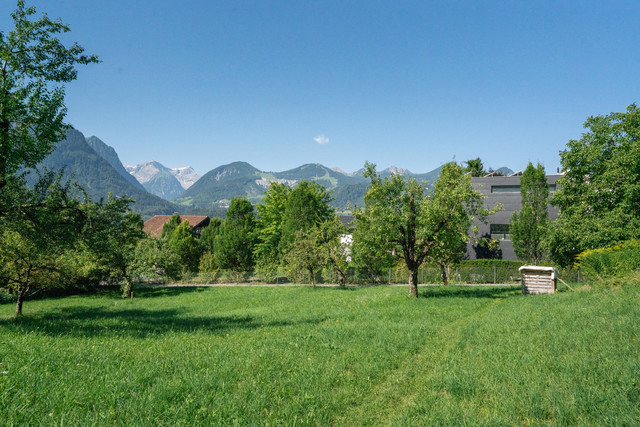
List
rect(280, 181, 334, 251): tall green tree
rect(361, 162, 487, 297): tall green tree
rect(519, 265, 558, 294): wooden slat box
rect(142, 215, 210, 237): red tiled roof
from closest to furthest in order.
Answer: rect(361, 162, 487, 297): tall green tree
rect(519, 265, 558, 294): wooden slat box
rect(280, 181, 334, 251): tall green tree
rect(142, 215, 210, 237): red tiled roof

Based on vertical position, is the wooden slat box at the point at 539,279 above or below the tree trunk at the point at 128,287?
above

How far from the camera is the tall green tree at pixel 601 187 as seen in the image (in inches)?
863

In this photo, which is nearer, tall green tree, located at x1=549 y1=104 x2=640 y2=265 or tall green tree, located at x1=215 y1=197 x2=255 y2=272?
tall green tree, located at x1=549 y1=104 x2=640 y2=265

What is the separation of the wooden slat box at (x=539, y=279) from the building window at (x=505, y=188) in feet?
92.0

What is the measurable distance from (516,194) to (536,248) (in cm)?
970

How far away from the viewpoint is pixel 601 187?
2383 cm

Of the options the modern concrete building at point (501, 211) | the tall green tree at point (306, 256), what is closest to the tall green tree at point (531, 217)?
the modern concrete building at point (501, 211)

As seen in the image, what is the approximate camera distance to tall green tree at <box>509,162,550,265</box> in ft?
122

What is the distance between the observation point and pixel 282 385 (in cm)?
623

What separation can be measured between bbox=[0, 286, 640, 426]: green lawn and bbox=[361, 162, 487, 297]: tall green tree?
26.8ft

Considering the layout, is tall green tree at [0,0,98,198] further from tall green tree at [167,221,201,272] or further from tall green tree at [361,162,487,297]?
tall green tree at [167,221,201,272]

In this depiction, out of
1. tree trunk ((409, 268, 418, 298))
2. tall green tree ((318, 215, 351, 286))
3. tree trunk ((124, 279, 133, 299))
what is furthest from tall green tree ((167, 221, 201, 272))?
tree trunk ((409, 268, 418, 298))

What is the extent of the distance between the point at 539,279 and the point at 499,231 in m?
26.4

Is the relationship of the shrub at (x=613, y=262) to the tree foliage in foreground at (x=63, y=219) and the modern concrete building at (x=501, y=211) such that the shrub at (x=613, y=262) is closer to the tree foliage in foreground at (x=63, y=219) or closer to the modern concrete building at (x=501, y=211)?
the tree foliage in foreground at (x=63, y=219)
